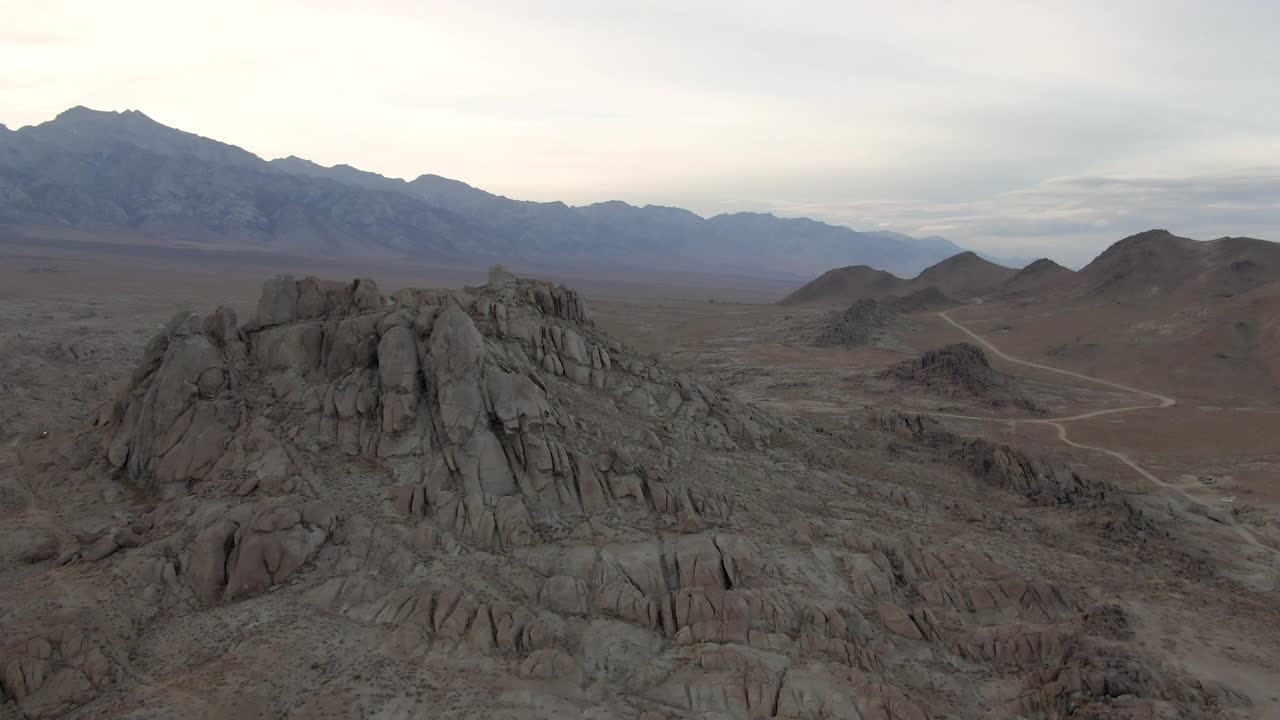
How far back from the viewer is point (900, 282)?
146375 mm

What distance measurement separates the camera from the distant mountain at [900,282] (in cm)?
13688

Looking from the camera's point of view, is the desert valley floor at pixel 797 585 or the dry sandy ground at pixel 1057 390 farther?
the dry sandy ground at pixel 1057 390

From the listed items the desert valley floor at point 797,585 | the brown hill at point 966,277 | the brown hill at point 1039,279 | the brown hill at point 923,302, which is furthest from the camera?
the brown hill at point 966,277

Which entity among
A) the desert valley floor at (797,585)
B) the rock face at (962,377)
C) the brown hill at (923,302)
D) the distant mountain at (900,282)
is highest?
the distant mountain at (900,282)

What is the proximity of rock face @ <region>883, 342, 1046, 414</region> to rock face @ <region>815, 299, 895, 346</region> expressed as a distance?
796 inches

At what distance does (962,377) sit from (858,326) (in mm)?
32542

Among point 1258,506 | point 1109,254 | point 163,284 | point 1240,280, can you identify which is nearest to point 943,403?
point 1258,506

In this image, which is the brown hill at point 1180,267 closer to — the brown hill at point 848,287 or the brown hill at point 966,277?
the brown hill at point 966,277

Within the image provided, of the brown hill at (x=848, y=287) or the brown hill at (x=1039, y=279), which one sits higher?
the brown hill at (x=1039, y=279)

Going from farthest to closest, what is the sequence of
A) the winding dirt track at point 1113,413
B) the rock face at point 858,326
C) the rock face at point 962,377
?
the rock face at point 858,326 → the rock face at point 962,377 → the winding dirt track at point 1113,413

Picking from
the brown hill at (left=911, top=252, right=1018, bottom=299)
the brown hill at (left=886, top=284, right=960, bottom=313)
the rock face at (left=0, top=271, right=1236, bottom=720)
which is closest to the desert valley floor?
the rock face at (left=0, top=271, right=1236, bottom=720)

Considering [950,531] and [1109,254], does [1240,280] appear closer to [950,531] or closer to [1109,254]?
[1109,254]

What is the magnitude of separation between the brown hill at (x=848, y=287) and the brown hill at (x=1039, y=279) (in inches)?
850

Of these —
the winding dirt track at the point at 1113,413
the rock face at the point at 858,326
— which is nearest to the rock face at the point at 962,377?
the winding dirt track at the point at 1113,413
